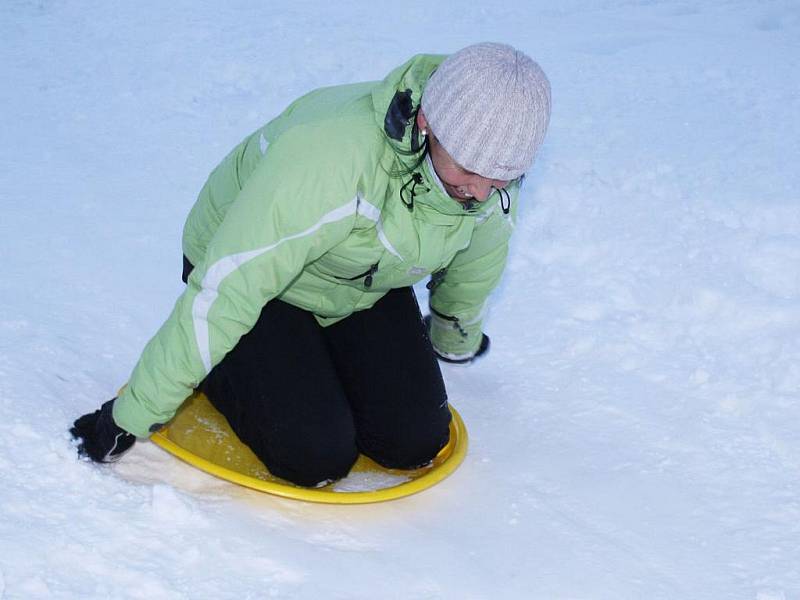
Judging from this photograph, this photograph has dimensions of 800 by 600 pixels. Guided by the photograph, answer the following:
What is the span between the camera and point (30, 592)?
2.11 meters

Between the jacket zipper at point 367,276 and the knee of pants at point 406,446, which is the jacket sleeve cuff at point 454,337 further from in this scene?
the jacket zipper at point 367,276

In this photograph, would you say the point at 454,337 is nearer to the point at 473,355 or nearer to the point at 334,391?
the point at 473,355

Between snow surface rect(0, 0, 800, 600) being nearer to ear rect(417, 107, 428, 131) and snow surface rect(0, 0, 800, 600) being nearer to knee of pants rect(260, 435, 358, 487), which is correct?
knee of pants rect(260, 435, 358, 487)

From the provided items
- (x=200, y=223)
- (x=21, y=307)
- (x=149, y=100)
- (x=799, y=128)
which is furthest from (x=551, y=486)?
(x=149, y=100)

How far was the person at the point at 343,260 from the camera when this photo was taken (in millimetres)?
2260

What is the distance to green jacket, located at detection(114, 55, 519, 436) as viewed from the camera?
2.29 metres

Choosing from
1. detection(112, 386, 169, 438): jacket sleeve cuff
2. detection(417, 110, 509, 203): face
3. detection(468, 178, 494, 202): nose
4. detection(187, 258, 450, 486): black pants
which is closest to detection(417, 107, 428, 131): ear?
detection(417, 110, 509, 203): face

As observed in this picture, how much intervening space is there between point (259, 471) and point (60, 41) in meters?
3.69

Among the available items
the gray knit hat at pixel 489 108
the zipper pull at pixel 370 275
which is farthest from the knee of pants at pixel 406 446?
the gray knit hat at pixel 489 108

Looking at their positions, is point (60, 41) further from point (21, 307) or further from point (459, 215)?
point (459, 215)

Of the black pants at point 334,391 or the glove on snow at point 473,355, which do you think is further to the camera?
the glove on snow at point 473,355

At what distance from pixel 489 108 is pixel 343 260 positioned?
1.81 feet

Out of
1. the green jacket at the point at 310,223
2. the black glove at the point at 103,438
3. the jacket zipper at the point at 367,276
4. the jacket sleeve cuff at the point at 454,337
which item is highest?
the green jacket at the point at 310,223

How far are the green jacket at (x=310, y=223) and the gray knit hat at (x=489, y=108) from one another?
12 centimetres
